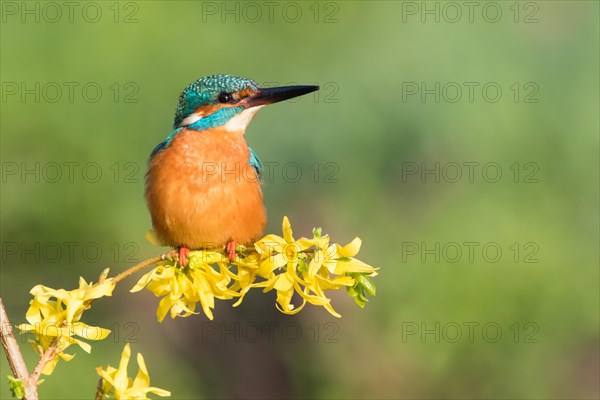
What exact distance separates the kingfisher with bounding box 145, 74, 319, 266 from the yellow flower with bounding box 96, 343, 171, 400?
0.71 meters

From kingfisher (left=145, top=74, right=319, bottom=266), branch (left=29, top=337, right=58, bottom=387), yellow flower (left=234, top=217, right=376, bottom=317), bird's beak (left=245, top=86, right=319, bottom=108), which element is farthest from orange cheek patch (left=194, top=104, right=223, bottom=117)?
branch (left=29, top=337, right=58, bottom=387)

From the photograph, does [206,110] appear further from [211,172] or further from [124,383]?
[124,383]

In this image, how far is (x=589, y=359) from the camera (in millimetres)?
5828

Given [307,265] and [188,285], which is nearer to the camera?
[307,265]

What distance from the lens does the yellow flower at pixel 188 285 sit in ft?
6.19

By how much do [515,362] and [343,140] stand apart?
1.71m

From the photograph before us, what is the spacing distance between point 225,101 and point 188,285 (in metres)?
0.97

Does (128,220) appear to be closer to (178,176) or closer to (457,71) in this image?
(457,71)

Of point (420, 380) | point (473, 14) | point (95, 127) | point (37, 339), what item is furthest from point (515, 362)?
point (37, 339)

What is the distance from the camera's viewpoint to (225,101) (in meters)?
2.76

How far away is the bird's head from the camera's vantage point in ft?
9.00

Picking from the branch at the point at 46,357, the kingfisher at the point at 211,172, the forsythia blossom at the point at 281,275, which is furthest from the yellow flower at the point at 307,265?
the kingfisher at the point at 211,172

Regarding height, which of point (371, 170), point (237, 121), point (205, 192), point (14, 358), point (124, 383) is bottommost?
point (371, 170)

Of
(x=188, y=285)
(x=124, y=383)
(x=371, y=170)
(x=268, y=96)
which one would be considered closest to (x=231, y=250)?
(x=188, y=285)
